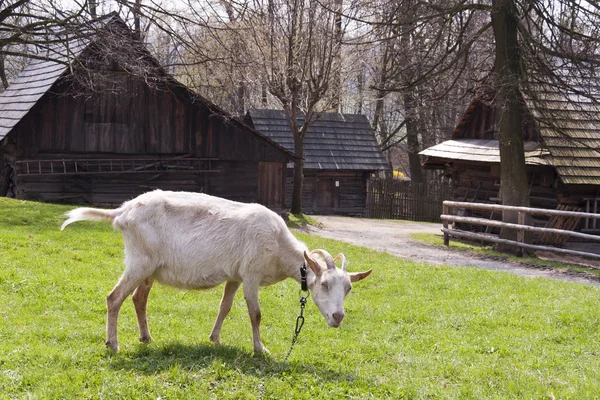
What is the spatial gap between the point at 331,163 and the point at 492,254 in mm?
18183

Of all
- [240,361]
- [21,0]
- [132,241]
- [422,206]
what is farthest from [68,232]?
[422,206]

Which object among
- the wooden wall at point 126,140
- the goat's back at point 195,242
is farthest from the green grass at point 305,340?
the wooden wall at point 126,140

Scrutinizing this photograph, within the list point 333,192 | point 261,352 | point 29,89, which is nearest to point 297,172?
point 333,192

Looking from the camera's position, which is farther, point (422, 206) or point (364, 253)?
point (422, 206)

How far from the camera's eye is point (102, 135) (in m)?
23.3

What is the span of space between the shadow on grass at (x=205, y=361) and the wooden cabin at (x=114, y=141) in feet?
51.7

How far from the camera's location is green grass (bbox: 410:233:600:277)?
15.1 metres

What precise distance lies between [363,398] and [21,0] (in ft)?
42.9

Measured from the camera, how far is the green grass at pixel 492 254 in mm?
15091

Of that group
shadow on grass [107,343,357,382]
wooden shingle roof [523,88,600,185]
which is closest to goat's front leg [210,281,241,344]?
shadow on grass [107,343,357,382]

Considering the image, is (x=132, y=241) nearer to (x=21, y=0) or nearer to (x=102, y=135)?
(x=21, y=0)

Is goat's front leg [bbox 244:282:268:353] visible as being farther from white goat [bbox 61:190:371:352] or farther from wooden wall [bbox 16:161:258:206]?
wooden wall [bbox 16:161:258:206]

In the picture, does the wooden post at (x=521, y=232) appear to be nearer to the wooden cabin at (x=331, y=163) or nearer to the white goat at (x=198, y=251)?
the white goat at (x=198, y=251)

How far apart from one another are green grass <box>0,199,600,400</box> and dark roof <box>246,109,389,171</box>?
23.3 metres
